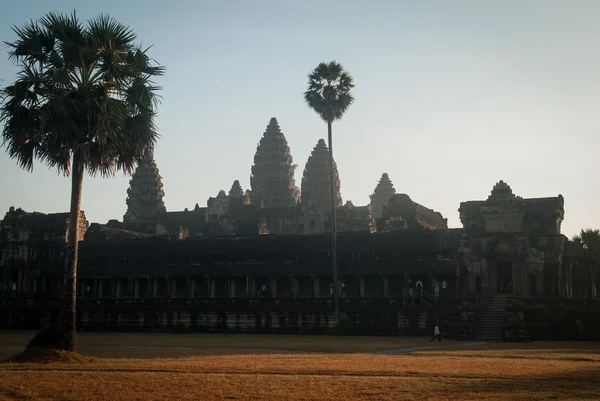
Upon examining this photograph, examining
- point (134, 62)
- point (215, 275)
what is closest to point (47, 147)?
point (134, 62)

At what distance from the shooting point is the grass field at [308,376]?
2039cm

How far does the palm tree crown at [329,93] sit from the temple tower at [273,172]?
5543 cm

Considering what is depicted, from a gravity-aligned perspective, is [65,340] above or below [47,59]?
below

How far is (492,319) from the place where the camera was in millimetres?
49281

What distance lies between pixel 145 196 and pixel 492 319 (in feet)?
245

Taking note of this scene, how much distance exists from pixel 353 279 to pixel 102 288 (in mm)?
23227

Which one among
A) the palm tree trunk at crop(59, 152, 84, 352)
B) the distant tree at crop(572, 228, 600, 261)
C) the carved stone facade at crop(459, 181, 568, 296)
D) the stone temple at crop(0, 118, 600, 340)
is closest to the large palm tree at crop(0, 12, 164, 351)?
the palm tree trunk at crop(59, 152, 84, 352)

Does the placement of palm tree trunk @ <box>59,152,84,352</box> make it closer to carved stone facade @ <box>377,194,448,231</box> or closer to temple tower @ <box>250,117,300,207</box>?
carved stone facade @ <box>377,194,448,231</box>

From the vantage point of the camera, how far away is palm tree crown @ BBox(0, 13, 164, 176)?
30.5 meters

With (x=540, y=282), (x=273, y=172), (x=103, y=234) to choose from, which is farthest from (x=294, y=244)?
(x=273, y=172)

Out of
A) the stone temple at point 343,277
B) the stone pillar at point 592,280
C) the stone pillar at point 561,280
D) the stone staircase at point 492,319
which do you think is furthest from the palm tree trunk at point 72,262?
the stone pillar at point 592,280

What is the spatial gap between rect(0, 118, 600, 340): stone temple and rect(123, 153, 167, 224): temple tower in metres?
32.2

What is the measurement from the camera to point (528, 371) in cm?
2533

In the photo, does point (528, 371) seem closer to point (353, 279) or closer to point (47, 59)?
point (47, 59)
